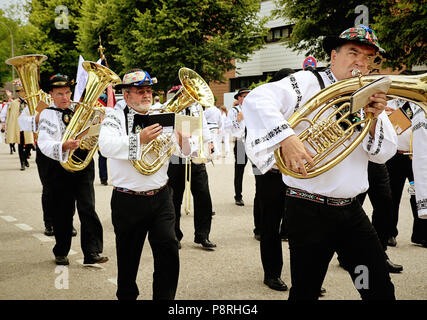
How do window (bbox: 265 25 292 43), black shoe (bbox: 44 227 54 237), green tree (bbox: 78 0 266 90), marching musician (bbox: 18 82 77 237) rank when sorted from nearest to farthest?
marching musician (bbox: 18 82 77 237)
black shoe (bbox: 44 227 54 237)
green tree (bbox: 78 0 266 90)
window (bbox: 265 25 292 43)

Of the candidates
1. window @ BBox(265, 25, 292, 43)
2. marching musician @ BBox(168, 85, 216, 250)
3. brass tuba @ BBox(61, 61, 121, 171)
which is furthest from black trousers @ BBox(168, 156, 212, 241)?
window @ BBox(265, 25, 292, 43)

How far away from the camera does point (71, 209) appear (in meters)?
4.93

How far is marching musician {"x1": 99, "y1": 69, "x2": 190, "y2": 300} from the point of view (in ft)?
10.9

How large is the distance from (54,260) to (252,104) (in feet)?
11.9

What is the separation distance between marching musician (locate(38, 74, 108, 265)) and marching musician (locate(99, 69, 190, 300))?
5.06ft

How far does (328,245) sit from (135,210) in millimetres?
1556

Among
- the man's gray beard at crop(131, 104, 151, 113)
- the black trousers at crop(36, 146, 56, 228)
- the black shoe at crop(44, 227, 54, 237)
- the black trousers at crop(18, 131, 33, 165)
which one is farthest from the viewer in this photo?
the black trousers at crop(18, 131, 33, 165)

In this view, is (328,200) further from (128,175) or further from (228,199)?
(228,199)

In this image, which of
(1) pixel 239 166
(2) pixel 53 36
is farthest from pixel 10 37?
(1) pixel 239 166

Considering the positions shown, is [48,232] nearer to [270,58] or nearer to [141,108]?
[141,108]

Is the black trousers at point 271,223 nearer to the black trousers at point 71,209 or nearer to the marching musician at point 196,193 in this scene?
the marching musician at point 196,193

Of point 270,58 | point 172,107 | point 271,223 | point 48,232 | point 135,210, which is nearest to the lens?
point 135,210

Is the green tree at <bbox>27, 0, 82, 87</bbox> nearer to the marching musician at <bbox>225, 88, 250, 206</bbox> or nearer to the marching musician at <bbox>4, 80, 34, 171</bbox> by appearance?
the marching musician at <bbox>4, 80, 34, 171</bbox>

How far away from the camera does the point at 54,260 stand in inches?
198
